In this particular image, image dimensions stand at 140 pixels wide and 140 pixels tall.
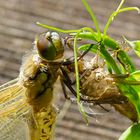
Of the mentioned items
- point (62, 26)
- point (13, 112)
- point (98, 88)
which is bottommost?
point (62, 26)

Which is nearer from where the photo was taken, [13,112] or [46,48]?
[46,48]

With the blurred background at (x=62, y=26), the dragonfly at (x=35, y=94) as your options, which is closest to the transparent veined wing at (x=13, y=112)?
the dragonfly at (x=35, y=94)

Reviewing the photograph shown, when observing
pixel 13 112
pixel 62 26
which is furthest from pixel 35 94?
pixel 62 26

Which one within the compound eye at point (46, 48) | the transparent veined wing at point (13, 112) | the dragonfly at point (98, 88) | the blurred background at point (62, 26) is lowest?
the blurred background at point (62, 26)

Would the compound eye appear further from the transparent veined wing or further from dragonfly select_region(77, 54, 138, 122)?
the transparent veined wing

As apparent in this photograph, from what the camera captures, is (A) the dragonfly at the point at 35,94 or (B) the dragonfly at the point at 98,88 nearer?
(B) the dragonfly at the point at 98,88

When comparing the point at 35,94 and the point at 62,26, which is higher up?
the point at 35,94

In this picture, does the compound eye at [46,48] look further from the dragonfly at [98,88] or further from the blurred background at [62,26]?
the blurred background at [62,26]

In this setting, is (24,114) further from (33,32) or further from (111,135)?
(33,32)

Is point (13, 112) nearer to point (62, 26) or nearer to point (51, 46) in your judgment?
point (51, 46)
